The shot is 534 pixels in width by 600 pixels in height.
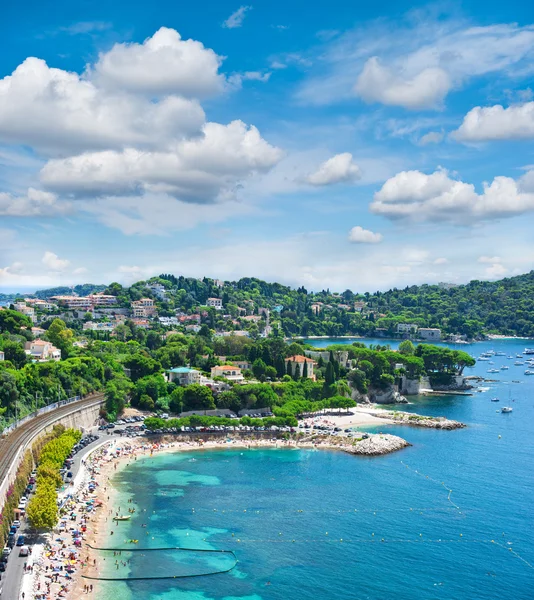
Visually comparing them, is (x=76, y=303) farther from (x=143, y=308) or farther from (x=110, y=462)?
(x=110, y=462)

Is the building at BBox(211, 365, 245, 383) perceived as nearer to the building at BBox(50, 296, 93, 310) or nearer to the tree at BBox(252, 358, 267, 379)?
the tree at BBox(252, 358, 267, 379)

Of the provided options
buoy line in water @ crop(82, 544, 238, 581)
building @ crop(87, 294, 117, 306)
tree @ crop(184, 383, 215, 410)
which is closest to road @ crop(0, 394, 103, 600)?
buoy line in water @ crop(82, 544, 238, 581)

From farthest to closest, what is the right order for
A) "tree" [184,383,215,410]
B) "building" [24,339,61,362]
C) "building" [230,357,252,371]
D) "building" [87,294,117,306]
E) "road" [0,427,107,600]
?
1. "building" [87,294,117,306]
2. "building" [230,357,252,371]
3. "building" [24,339,61,362]
4. "tree" [184,383,215,410]
5. "road" [0,427,107,600]

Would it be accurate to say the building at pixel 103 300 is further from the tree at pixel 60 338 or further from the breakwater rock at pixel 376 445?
the breakwater rock at pixel 376 445

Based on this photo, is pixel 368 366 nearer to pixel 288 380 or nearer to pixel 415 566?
pixel 288 380

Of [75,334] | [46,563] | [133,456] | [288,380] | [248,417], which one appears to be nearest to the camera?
[46,563]

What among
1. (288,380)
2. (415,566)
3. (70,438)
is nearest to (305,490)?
(415,566)

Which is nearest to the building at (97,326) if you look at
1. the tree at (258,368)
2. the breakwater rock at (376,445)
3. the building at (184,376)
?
the tree at (258,368)
